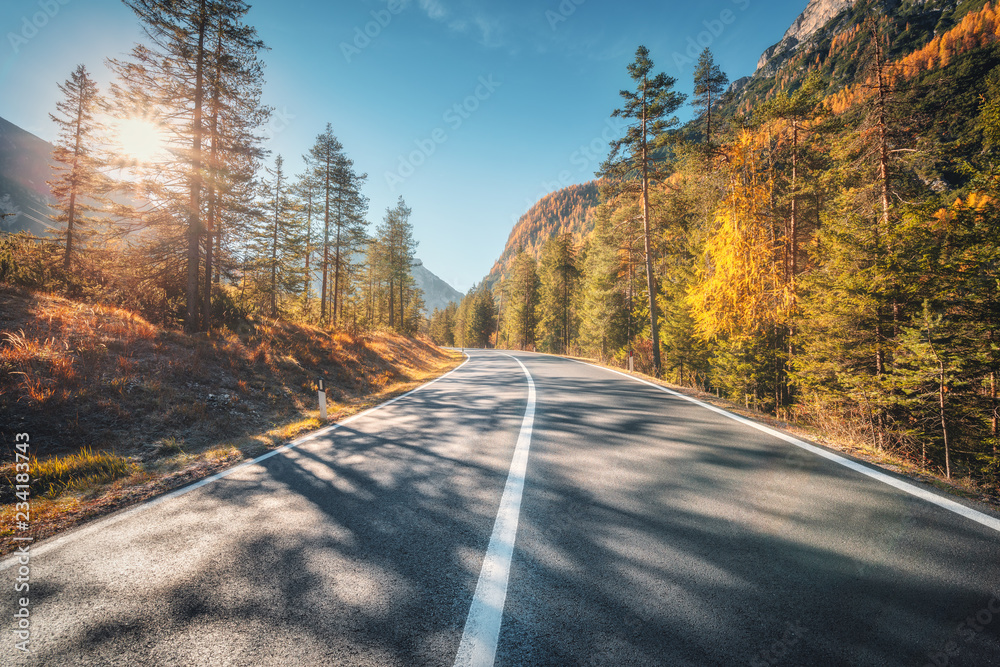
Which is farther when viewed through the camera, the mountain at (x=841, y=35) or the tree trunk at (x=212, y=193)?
the mountain at (x=841, y=35)

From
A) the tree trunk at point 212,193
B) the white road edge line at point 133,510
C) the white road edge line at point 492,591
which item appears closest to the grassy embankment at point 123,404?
the white road edge line at point 133,510

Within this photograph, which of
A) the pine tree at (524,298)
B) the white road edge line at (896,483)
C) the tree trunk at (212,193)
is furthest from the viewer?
the pine tree at (524,298)

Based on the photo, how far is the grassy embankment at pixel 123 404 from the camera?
3941 millimetres

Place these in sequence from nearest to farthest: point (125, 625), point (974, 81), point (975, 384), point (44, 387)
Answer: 1. point (125, 625)
2. point (44, 387)
3. point (975, 384)
4. point (974, 81)

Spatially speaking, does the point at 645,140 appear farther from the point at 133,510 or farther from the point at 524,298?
the point at 524,298

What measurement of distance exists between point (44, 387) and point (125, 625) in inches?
255

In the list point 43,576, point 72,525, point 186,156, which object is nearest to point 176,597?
point 43,576

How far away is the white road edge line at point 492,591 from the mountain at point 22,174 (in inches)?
6960

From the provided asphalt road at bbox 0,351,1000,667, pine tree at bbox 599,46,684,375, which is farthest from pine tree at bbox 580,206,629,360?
asphalt road at bbox 0,351,1000,667

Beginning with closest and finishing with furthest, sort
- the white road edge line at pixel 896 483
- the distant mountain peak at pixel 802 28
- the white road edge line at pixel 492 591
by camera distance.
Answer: the white road edge line at pixel 492 591 < the white road edge line at pixel 896 483 < the distant mountain peak at pixel 802 28

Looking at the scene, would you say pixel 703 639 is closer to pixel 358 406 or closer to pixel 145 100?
pixel 358 406

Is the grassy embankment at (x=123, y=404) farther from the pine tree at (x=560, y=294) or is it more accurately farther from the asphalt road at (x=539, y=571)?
the pine tree at (x=560, y=294)

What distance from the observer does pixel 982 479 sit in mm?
6910

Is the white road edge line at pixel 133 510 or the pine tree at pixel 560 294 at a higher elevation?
the pine tree at pixel 560 294
